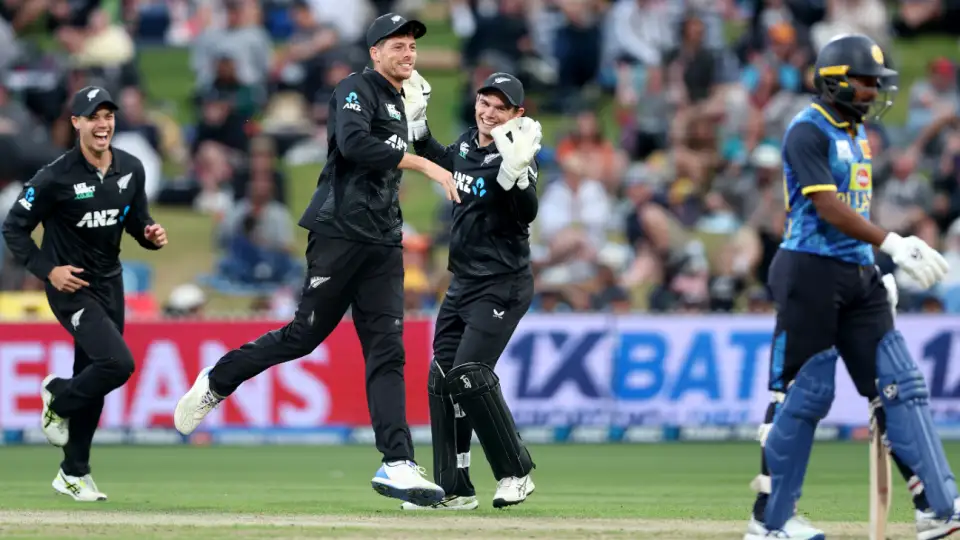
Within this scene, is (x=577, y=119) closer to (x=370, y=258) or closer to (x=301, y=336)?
(x=370, y=258)

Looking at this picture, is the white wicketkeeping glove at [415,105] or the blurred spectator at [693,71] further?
the blurred spectator at [693,71]

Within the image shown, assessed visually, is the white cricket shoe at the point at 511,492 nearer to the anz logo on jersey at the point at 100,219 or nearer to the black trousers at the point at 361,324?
the black trousers at the point at 361,324

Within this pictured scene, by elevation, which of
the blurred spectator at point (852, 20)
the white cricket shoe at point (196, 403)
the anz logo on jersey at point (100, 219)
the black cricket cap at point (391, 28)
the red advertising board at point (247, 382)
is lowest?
the red advertising board at point (247, 382)

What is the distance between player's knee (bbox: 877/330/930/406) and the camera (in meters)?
7.40

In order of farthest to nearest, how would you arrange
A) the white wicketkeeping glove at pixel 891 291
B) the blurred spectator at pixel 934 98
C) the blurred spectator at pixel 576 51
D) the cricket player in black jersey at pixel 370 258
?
1. the blurred spectator at pixel 576 51
2. the blurred spectator at pixel 934 98
3. the cricket player in black jersey at pixel 370 258
4. the white wicketkeeping glove at pixel 891 291

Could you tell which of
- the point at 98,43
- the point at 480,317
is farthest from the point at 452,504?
the point at 98,43

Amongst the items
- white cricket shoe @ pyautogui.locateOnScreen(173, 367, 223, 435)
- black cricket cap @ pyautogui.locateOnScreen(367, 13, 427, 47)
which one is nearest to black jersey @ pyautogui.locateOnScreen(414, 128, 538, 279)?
black cricket cap @ pyautogui.locateOnScreen(367, 13, 427, 47)

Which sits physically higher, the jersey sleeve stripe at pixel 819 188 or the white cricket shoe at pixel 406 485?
the jersey sleeve stripe at pixel 819 188

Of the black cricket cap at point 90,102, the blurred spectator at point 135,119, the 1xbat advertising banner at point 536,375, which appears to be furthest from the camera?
the blurred spectator at point 135,119

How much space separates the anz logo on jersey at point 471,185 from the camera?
9.37 m

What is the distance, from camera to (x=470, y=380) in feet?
30.2

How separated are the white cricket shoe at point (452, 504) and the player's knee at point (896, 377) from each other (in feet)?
9.61

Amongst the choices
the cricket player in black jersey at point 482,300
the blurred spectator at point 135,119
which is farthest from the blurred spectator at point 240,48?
the cricket player in black jersey at point 482,300

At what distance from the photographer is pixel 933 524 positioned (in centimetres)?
741
